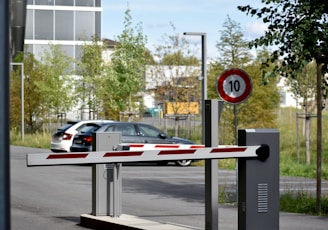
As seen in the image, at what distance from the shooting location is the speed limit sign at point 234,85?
1897cm

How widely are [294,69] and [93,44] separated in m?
41.1

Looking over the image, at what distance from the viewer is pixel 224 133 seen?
125ft

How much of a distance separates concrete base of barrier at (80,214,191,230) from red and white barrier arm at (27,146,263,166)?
3171 millimetres

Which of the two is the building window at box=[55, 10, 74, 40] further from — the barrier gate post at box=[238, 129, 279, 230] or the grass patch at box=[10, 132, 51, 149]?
the barrier gate post at box=[238, 129, 279, 230]

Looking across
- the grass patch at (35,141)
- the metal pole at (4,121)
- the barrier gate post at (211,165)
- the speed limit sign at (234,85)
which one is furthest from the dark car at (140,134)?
the metal pole at (4,121)

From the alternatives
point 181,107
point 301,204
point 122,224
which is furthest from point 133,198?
point 181,107

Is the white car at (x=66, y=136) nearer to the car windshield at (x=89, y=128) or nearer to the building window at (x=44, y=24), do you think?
the car windshield at (x=89, y=128)

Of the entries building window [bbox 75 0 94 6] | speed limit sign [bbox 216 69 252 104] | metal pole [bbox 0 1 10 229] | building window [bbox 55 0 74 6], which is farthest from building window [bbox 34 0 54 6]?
metal pole [bbox 0 1 10 229]

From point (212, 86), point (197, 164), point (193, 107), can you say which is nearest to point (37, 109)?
point (193, 107)

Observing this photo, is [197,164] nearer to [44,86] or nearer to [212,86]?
[212,86]

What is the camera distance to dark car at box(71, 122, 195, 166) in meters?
30.7

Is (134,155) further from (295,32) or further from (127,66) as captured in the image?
(127,66)

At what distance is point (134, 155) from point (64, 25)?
246ft

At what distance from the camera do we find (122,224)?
37.8ft
